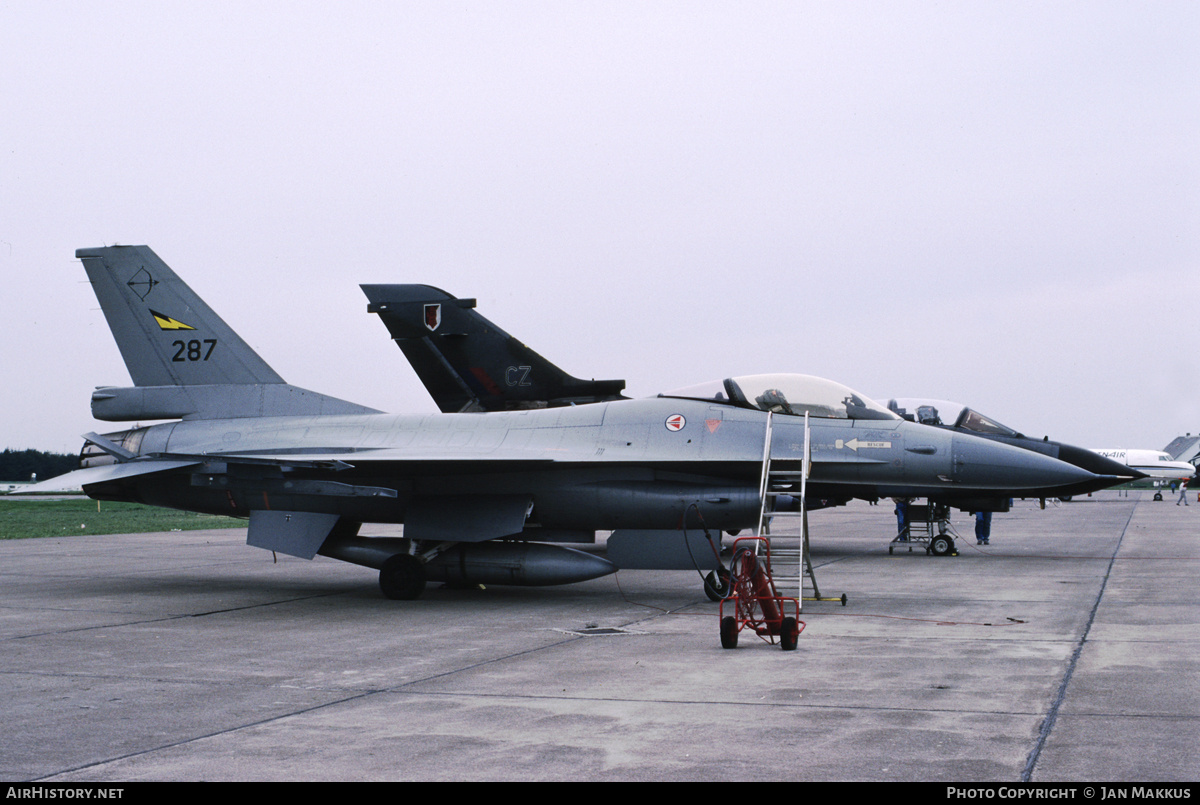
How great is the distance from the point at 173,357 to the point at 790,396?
7.79 meters

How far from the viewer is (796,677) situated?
22.6 ft

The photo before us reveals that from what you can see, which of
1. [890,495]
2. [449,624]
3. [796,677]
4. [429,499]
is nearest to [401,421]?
[429,499]

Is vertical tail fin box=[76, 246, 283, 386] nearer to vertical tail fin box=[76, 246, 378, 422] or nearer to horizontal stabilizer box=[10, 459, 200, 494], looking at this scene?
vertical tail fin box=[76, 246, 378, 422]

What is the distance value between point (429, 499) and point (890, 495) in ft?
17.4

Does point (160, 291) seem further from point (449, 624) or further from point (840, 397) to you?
point (840, 397)

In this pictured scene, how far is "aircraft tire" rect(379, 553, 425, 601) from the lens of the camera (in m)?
11.7

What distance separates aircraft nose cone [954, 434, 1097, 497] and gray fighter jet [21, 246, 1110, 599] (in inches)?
0.8

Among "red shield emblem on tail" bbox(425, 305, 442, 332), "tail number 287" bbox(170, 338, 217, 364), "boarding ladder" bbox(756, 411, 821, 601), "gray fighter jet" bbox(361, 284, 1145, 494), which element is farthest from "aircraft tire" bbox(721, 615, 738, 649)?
"red shield emblem on tail" bbox(425, 305, 442, 332)

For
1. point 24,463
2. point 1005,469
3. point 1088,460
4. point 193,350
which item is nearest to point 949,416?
point 1088,460

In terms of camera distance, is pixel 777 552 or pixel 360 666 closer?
pixel 360 666

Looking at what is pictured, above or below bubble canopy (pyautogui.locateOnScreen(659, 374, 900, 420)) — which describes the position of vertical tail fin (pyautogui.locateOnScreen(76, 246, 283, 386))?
above


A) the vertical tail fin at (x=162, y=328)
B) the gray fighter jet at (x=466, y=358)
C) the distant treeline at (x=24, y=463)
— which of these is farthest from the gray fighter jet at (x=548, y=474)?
the distant treeline at (x=24, y=463)

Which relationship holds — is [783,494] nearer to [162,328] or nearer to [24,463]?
[162,328]

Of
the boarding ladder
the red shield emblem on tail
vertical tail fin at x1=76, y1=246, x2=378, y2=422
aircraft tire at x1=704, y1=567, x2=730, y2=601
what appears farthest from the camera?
the red shield emblem on tail
